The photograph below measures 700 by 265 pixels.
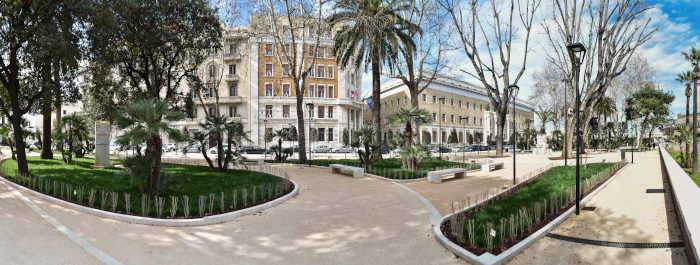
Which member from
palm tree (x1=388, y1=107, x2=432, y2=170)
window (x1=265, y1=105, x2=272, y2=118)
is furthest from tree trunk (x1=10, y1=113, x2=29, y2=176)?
window (x1=265, y1=105, x2=272, y2=118)

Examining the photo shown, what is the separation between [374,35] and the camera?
65.3 ft

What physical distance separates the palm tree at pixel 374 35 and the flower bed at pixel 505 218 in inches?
417

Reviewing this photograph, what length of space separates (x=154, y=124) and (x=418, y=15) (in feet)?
61.4

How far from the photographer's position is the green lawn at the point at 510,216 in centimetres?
587

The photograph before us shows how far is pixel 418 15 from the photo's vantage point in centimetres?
2328

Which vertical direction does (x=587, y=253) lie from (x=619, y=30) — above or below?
below

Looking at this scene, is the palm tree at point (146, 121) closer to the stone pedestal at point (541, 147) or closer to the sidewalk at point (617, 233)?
the sidewalk at point (617, 233)

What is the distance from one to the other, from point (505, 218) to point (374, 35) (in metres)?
14.7

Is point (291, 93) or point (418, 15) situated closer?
point (418, 15)

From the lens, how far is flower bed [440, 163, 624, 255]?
582cm

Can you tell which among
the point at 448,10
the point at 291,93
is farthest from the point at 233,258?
the point at 291,93

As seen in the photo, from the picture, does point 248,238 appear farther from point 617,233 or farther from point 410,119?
point 410,119

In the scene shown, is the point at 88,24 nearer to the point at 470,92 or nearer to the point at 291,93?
the point at 291,93

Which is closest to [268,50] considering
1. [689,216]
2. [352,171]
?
[352,171]
